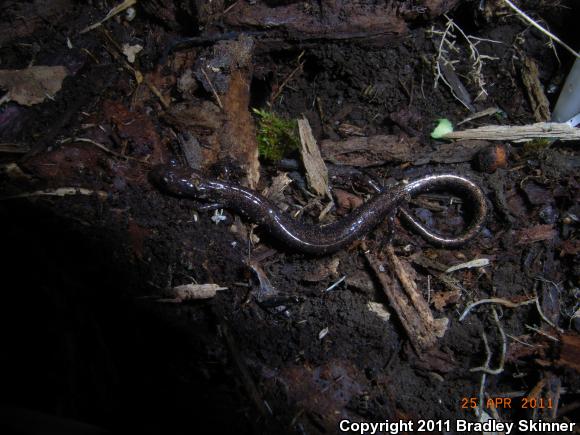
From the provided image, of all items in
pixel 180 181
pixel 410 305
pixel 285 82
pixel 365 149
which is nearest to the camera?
pixel 410 305

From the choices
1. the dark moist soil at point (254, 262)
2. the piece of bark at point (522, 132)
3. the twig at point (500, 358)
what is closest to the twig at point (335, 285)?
the dark moist soil at point (254, 262)

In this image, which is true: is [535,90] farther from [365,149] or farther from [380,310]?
[380,310]

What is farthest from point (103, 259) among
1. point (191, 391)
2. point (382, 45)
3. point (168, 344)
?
point (382, 45)

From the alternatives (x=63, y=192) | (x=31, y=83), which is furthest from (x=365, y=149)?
(x=31, y=83)

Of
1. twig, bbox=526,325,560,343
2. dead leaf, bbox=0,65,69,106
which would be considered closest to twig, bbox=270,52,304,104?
dead leaf, bbox=0,65,69,106

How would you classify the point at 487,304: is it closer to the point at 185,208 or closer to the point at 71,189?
the point at 185,208

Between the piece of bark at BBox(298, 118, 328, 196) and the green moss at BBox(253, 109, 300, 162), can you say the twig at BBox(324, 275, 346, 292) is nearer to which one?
the piece of bark at BBox(298, 118, 328, 196)

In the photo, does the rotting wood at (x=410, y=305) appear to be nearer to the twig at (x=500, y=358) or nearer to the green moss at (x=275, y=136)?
the twig at (x=500, y=358)
